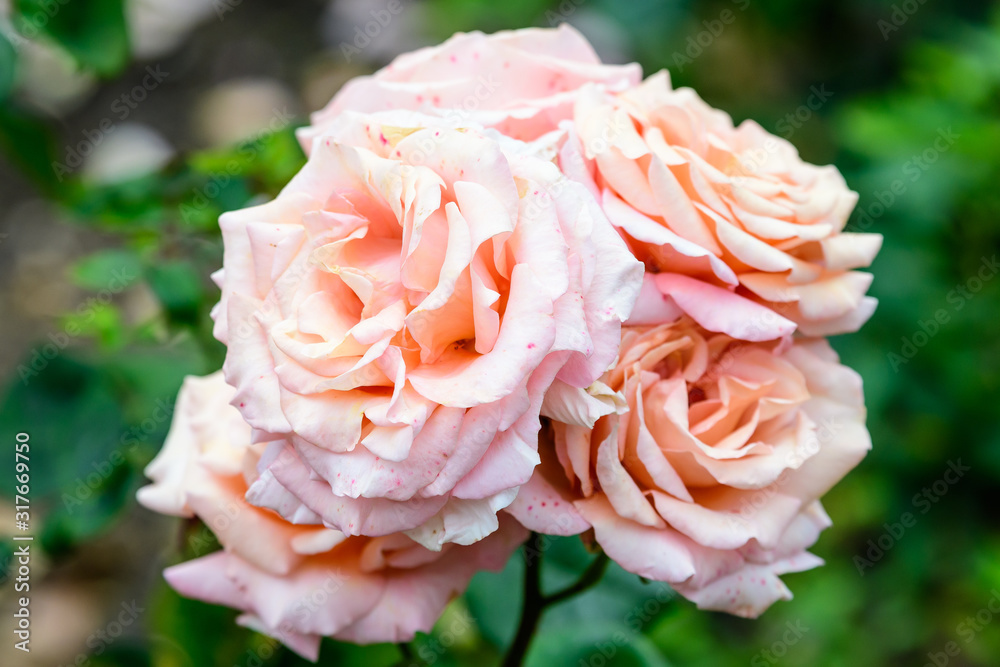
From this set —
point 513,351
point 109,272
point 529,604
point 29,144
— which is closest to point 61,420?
point 109,272

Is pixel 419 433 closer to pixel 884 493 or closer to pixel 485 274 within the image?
pixel 485 274

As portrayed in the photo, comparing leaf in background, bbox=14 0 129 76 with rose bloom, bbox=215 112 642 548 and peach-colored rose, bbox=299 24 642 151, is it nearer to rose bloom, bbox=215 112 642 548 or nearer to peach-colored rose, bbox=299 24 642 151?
peach-colored rose, bbox=299 24 642 151

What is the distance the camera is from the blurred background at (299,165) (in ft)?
2.89

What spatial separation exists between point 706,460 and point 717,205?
0.17m

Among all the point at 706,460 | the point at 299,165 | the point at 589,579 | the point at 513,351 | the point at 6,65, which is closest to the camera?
the point at 513,351

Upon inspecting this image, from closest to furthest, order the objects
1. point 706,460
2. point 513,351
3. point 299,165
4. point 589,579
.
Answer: point 513,351 → point 706,460 → point 589,579 → point 299,165

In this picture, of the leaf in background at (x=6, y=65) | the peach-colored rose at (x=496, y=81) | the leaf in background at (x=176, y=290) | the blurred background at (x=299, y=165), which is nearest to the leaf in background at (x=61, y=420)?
the blurred background at (x=299, y=165)

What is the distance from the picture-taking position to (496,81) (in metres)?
0.62

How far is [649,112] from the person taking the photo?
0.61 meters

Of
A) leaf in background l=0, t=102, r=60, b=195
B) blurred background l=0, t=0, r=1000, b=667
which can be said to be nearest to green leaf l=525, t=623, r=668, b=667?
blurred background l=0, t=0, r=1000, b=667

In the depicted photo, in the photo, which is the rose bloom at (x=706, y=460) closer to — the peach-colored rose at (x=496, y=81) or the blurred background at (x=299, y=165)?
the peach-colored rose at (x=496, y=81)

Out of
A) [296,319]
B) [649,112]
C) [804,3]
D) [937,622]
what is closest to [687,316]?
[649,112]

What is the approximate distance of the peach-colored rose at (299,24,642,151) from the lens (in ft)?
1.98

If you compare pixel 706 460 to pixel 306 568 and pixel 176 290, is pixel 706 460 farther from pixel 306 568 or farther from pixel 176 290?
pixel 176 290
